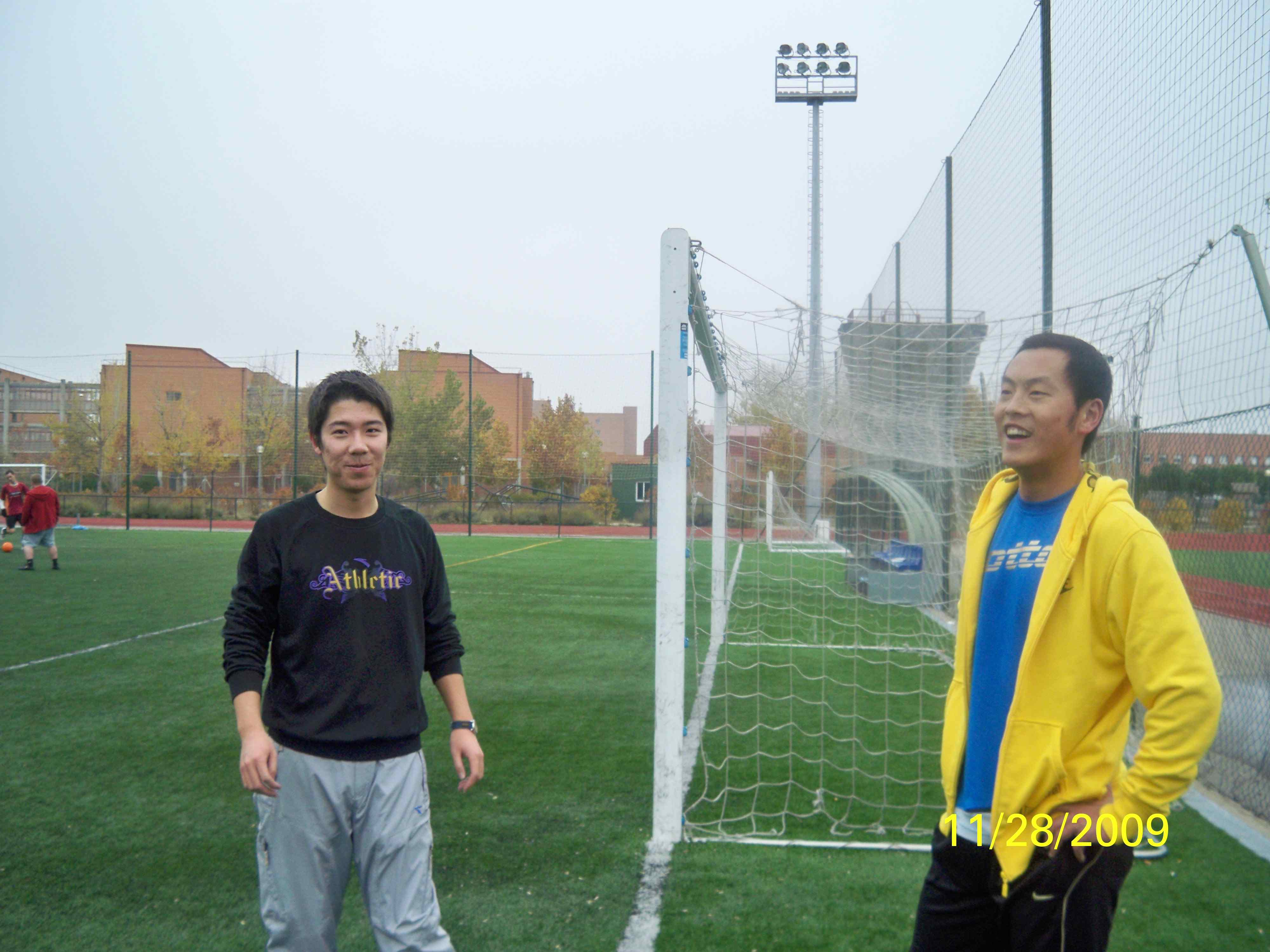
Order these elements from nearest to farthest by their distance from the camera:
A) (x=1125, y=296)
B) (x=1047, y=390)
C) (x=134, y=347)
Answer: (x=1047, y=390) < (x=1125, y=296) < (x=134, y=347)

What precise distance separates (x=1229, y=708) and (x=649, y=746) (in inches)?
130

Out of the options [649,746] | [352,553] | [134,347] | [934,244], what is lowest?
[649,746]

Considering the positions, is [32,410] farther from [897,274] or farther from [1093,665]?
[1093,665]

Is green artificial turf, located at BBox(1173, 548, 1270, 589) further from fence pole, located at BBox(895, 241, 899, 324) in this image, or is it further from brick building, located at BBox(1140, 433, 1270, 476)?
fence pole, located at BBox(895, 241, 899, 324)

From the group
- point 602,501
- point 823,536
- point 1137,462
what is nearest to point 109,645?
point 823,536

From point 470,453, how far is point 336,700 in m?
24.9

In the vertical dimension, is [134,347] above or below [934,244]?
above

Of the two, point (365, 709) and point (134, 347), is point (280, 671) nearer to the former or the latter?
point (365, 709)

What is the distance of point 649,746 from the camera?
545cm

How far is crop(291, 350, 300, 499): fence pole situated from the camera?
82.8 ft

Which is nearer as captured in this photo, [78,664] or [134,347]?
[78,664]

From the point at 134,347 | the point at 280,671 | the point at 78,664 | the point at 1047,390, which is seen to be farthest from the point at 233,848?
the point at 134,347
